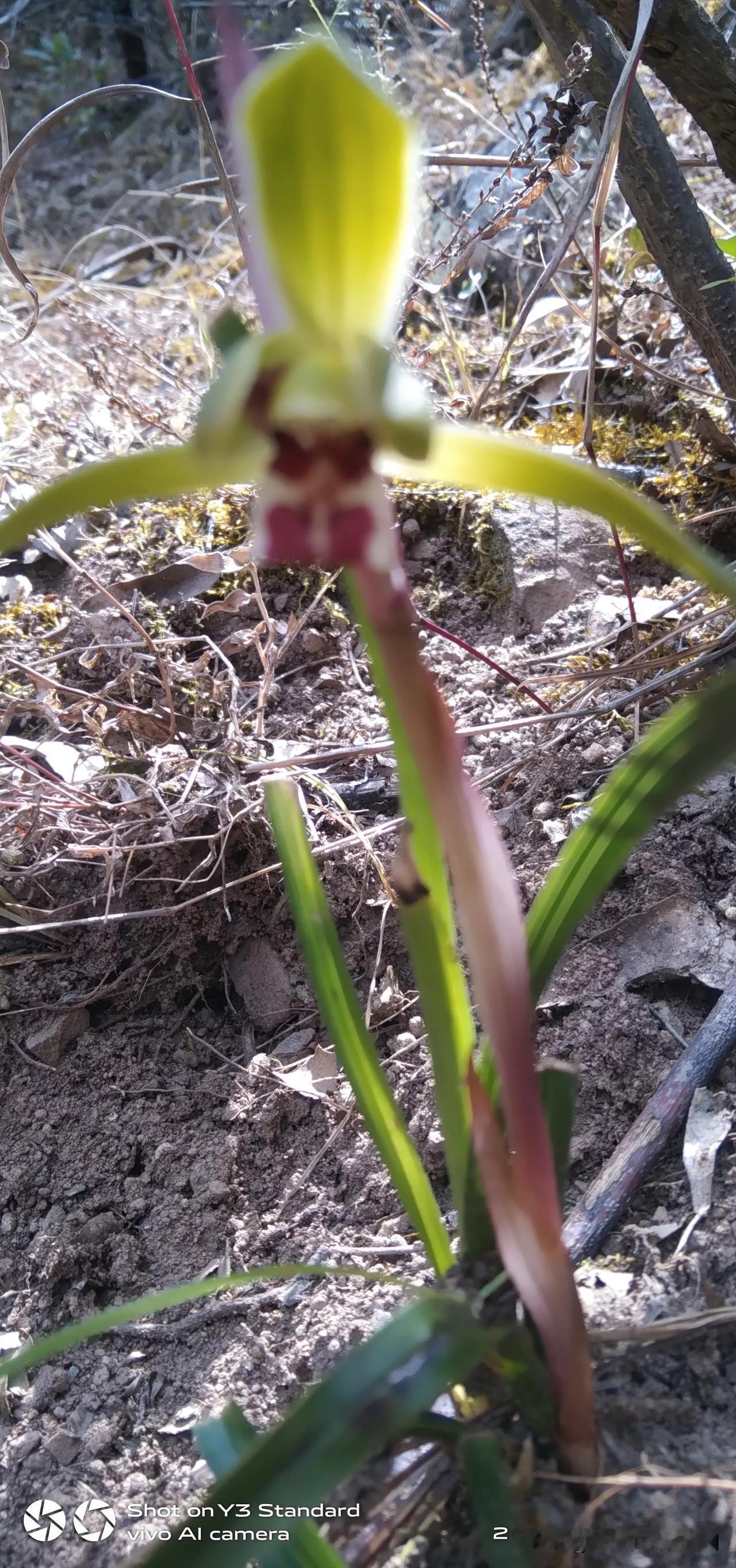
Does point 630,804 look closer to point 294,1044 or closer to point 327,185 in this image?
point 327,185

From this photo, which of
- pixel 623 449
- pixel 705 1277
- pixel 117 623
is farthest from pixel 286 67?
pixel 623 449

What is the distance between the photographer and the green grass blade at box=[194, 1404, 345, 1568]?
2.76ft

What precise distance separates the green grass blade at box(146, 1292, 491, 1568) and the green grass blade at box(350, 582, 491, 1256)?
0.63 feet

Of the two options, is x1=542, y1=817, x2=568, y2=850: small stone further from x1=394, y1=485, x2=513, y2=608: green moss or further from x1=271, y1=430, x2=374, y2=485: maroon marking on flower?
x1=271, y1=430, x2=374, y2=485: maroon marking on flower

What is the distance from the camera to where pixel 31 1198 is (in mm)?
1611

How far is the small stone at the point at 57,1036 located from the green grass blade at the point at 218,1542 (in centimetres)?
89

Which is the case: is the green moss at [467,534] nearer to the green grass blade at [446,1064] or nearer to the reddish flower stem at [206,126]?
the reddish flower stem at [206,126]

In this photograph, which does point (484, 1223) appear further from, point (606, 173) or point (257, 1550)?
point (606, 173)

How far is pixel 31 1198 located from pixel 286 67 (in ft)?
5.46

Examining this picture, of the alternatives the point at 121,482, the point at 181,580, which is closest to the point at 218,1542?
the point at 121,482

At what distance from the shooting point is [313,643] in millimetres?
2180

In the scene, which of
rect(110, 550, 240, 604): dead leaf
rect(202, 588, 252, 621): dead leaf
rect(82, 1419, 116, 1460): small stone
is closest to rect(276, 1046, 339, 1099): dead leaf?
rect(82, 1419, 116, 1460): small stone

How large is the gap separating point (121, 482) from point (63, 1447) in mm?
1327

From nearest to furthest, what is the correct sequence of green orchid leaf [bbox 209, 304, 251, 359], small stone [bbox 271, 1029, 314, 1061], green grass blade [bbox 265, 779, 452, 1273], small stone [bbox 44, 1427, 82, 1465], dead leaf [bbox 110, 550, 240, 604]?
1. green orchid leaf [bbox 209, 304, 251, 359]
2. green grass blade [bbox 265, 779, 452, 1273]
3. small stone [bbox 44, 1427, 82, 1465]
4. small stone [bbox 271, 1029, 314, 1061]
5. dead leaf [bbox 110, 550, 240, 604]
